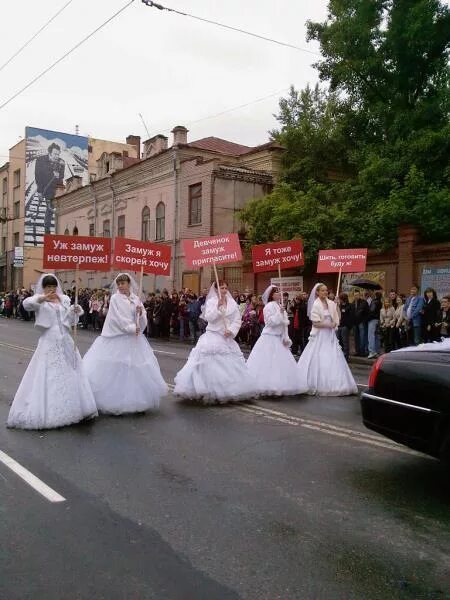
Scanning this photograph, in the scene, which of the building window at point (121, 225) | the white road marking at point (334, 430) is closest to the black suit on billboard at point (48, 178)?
the building window at point (121, 225)

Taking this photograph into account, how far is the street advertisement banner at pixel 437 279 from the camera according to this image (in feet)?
61.3

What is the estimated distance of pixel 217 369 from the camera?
9.01 m

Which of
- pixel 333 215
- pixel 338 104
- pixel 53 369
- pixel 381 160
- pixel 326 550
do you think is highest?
pixel 338 104

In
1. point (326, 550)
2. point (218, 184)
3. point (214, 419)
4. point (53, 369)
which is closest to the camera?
point (326, 550)

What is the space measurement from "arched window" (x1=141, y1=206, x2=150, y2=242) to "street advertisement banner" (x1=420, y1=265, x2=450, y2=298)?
18.9 meters

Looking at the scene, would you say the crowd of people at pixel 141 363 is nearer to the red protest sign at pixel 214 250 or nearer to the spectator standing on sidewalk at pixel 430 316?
the red protest sign at pixel 214 250

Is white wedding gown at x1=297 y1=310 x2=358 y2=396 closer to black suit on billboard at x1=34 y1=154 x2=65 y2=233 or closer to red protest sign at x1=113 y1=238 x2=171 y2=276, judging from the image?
red protest sign at x1=113 y1=238 x2=171 y2=276

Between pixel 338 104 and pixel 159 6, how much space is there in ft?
50.5

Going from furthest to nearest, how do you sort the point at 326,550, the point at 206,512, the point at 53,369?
the point at 53,369, the point at 206,512, the point at 326,550

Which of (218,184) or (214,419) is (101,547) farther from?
(218,184)

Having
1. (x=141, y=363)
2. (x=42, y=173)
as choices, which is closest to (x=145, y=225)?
(x=42, y=173)

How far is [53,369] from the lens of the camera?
7.21 m

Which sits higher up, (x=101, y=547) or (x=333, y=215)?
(x=333, y=215)

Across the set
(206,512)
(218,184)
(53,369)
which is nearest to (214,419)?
(53,369)
